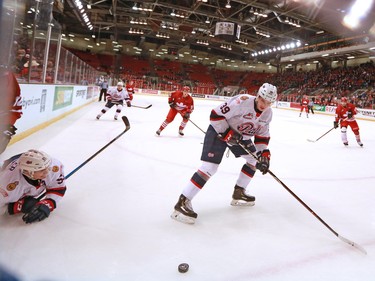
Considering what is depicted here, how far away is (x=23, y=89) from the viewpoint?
3754 millimetres

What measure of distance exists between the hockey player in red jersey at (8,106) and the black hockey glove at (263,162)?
1.59 metres

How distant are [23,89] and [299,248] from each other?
357cm

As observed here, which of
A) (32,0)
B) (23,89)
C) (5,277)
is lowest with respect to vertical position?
(5,277)

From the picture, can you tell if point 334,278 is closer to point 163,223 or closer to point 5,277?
point 163,223

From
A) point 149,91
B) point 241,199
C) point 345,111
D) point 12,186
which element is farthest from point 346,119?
point 149,91

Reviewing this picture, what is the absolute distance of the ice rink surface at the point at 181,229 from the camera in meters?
1.55

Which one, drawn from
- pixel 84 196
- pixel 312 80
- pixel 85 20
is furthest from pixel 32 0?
pixel 312 80

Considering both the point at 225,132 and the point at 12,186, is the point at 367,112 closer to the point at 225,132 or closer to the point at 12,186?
the point at 225,132

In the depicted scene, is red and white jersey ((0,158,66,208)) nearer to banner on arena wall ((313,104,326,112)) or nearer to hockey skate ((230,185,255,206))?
hockey skate ((230,185,255,206))

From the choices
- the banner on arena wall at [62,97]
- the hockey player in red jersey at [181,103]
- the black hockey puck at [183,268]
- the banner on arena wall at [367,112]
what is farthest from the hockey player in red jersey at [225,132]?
the banner on arena wall at [367,112]

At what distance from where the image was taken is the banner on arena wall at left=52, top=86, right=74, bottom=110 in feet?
19.8

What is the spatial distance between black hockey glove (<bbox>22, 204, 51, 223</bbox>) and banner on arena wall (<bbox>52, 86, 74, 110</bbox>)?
14.8 ft

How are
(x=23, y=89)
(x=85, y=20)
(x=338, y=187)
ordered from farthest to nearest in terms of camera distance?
(x=85, y=20)
(x=23, y=89)
(x=338, y=187)

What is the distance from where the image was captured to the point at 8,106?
0.87 metres
